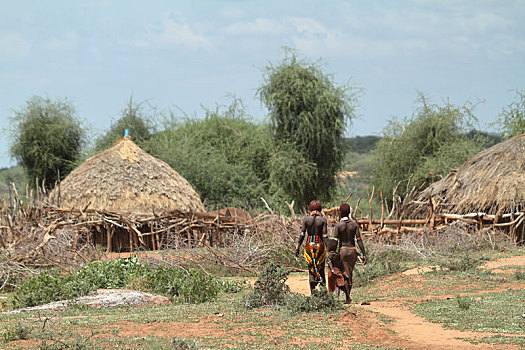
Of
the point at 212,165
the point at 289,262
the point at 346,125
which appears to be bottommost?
the point at 289,262

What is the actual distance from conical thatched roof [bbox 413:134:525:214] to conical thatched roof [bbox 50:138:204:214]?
7.28 meters

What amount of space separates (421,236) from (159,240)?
6.57m

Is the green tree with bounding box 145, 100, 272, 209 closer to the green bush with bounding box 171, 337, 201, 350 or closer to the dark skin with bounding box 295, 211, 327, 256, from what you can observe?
the dark skin with bounding box 295, 211, 327, 256

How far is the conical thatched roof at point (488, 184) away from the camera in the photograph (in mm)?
16469

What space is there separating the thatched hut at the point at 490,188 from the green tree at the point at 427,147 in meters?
7.02

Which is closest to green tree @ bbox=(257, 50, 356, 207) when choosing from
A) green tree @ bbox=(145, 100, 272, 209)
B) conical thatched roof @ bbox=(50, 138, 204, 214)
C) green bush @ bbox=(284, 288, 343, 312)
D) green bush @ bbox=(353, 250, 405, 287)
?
green tree @ bbox=(145, 100, 272, 209)

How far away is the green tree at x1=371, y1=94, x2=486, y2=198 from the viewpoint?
87.1 ft

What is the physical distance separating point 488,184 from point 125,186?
10256mm

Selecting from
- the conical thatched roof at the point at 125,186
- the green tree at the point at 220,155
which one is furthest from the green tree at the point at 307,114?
the conical thatched roof at the point at 125,186

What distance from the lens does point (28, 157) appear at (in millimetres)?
29719

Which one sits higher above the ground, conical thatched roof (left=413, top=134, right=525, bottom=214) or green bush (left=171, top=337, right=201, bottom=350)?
conical thatched roof (left=413, top=134, right=525, bottom=214)

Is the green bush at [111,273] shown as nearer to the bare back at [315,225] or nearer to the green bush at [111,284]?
the green bush at [111,284]

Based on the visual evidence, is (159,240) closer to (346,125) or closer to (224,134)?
(346,125)

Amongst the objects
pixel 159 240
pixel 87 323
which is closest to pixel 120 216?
pixel 159 240
